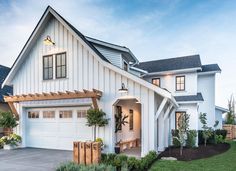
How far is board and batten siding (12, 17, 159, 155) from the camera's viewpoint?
10.2m

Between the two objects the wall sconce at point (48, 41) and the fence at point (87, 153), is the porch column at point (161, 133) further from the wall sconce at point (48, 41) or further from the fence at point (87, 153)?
the wall sconce at point (48, 41)

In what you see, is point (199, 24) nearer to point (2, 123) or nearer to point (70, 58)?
point (70, 58)

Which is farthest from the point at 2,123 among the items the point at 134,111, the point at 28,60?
the point at 134,111

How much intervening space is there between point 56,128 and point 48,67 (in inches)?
145

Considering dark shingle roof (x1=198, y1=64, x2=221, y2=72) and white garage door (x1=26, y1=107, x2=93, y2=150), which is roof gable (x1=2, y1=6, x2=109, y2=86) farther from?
dark shingle roof (x1=198, y1=64, x2=221, y2=72)

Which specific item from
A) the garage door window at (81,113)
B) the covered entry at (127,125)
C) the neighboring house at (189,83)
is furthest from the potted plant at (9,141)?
the neighboring house at (189,83)

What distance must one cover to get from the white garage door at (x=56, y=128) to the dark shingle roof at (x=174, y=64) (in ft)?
29.7

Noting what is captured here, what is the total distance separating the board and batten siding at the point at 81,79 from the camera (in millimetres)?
10188

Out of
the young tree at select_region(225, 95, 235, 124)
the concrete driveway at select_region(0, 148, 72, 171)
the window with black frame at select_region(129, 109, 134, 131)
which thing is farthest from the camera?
the young tree at select_region(225, 95, 235, 124)

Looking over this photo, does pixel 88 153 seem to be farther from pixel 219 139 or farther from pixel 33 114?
pixel 219 139

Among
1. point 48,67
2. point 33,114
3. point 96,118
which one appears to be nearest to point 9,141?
point 33,114

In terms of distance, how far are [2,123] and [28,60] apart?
410cm

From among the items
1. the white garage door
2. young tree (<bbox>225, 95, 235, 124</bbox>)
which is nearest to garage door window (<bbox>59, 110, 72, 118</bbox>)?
the white garage door

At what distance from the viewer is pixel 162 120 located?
12359 millimetres
